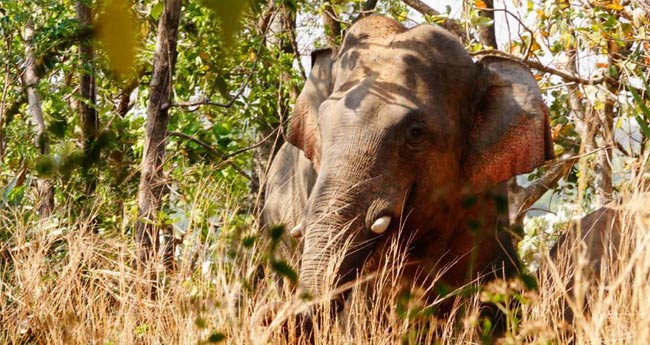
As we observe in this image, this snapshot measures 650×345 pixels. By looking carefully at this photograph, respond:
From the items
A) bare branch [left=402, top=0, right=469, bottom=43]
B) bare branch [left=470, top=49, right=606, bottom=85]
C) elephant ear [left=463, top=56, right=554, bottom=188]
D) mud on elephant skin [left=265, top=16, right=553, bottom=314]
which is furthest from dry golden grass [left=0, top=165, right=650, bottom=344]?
bare branch [left=402, top=0, right=469, bottom=43]

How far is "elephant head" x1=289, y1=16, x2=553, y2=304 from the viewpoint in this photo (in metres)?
5.55

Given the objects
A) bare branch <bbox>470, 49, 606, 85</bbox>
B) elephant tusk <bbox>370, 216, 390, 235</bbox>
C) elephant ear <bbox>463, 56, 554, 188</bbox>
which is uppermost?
bare branch <bbox>470, 49, 606, 85</bbox>

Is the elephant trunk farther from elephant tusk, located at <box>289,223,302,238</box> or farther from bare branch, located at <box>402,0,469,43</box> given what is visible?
bare branch, located at <box>402,0,469,43</box>

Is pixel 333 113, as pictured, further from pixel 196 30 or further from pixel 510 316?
pixel 510 316

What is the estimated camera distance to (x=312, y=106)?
636 cm

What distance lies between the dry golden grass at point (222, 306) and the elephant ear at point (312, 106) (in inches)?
35.5

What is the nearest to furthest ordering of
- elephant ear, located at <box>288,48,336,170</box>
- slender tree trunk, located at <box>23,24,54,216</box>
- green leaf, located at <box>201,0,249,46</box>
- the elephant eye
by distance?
green leaf, located at <box>201,0,249,46</box>, the elephant eye, elephant ear, located at <box>288,48,336,170</box>, slender tree trunk, located at <box>23,24,54,216</box>

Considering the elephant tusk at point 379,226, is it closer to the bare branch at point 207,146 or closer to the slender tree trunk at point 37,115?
the bare branch at point 207,146

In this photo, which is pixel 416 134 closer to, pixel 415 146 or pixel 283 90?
pixel 415 146

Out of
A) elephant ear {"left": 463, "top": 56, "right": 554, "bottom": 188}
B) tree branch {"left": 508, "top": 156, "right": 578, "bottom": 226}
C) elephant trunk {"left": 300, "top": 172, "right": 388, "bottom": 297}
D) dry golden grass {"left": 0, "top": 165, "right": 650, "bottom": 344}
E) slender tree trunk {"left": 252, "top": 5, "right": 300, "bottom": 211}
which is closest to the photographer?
dry golden grass {"left": 0, "top": 165, "right": 650, "bottom": 344}

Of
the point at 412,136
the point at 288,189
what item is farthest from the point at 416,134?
the point at 288,189

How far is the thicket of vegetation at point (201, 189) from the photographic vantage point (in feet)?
8.95

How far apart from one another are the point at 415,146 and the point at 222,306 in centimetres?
181

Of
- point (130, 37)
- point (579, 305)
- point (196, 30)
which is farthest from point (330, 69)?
point (130, 37)
